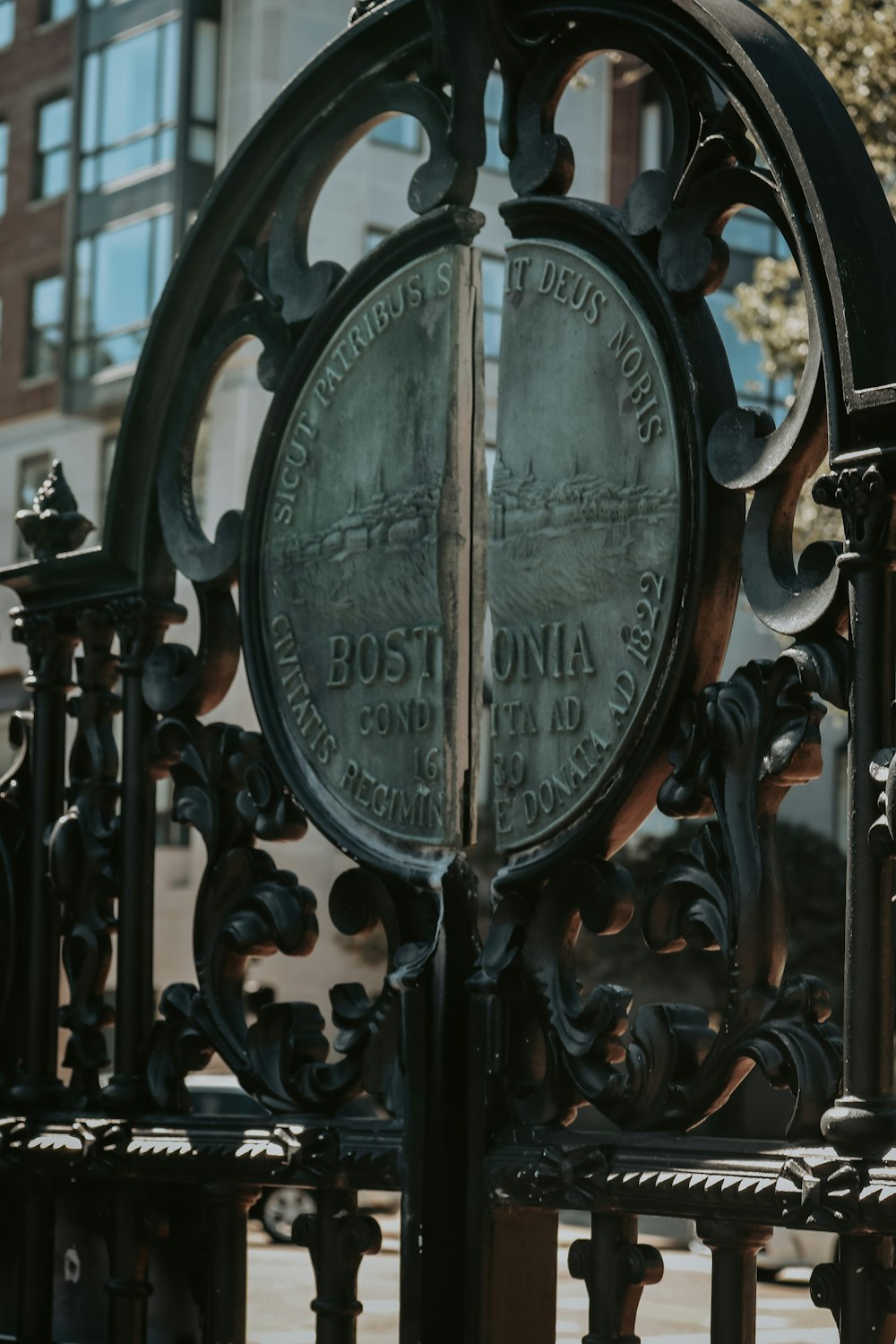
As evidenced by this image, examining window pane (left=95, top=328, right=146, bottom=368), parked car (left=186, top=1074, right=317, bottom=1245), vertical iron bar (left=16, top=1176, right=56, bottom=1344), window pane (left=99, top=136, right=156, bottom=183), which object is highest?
window pane (left=99, top=136, right=156, bottom=183)

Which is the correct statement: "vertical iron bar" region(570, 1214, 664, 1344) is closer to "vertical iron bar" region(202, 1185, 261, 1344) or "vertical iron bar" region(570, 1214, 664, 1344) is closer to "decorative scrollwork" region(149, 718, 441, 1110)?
"decorative scrollwork" region(149, 718, 441, 1110)

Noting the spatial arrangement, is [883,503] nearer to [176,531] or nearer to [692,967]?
[176,531]

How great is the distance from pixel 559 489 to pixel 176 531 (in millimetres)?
1284

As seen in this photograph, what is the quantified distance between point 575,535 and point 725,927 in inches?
35.4

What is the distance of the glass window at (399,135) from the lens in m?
28.4

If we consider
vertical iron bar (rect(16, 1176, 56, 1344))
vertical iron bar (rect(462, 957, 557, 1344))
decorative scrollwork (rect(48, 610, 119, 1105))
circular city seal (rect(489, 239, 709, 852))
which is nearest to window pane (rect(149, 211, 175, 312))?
decorative scrollwork (rect(48, 610, 119, 1105))

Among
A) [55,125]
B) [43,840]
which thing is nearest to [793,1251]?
[43,840]

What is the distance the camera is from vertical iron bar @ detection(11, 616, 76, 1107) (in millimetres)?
5520

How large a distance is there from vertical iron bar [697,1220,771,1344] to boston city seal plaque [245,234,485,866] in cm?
107

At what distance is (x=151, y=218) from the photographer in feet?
93.4

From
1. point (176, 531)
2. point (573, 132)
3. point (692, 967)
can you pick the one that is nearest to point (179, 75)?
point (573, 132)

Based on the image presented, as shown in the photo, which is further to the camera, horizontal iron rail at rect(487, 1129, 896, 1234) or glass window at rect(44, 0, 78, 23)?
glass window at rect(44, 0, 78, 23)

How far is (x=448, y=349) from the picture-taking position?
4.61 meters

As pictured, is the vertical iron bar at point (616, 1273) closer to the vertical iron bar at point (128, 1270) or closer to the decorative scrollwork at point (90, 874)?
the vertical iron bar at point (128, 1270)
